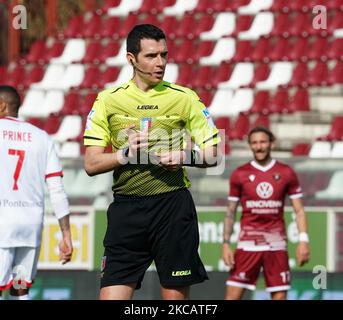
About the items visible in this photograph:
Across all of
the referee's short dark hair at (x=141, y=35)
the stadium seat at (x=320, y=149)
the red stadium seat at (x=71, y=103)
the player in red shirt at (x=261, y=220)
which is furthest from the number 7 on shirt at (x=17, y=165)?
the red stadium seat at (x=71, y=103)

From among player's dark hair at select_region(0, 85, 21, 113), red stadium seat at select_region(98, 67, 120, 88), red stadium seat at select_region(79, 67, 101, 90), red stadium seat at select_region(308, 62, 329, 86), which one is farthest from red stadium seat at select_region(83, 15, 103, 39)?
player's dark hair at select_region(0, 85, 21, 113)

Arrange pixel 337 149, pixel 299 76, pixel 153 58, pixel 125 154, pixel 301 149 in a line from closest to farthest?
pixel 125 154 < pixel 153 58 < pixel 337 149 < pixel 301 149 < pixel 299 76

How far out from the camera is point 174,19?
51.0ft

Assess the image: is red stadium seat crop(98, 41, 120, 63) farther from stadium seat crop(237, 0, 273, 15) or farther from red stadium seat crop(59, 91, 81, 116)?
stadium seat crop(237, 0, 273, 15)

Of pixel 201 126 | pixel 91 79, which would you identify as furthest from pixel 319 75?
pixel 201 126

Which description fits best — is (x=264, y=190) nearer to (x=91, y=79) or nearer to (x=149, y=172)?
(x=149, y=172)

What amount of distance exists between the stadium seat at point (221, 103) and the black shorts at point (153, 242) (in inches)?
314

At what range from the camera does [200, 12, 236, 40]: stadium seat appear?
15102 millimetres

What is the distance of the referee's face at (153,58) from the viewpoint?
18.6ft

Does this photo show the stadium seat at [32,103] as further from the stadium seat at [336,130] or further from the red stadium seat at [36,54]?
the stadium seat at [336,130]

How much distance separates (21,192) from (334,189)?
12.2ft

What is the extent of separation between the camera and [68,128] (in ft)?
46.6
